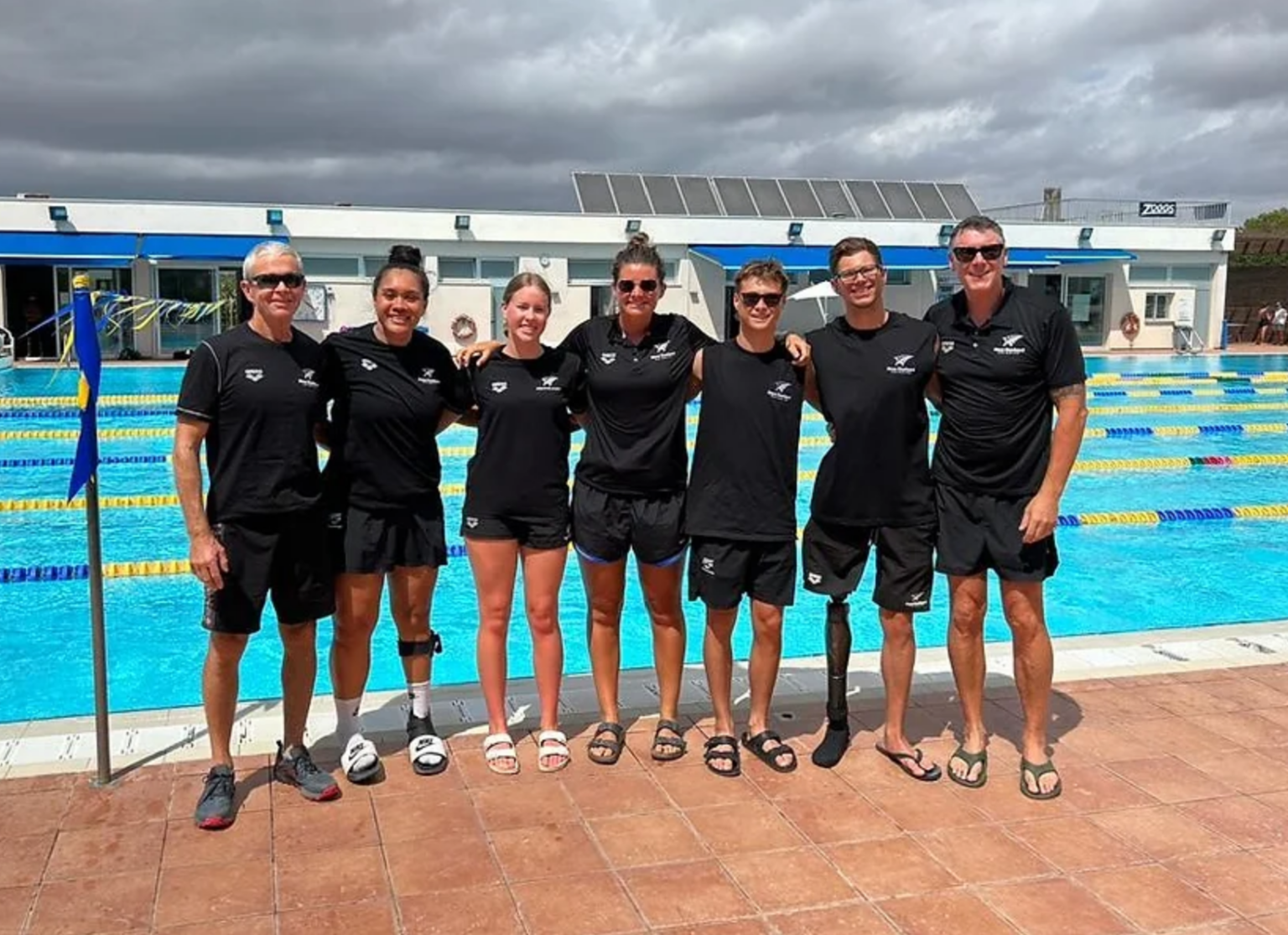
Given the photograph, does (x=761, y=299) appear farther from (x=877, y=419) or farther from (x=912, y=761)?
(x=912, y=761)

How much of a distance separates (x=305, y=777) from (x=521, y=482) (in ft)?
4.16

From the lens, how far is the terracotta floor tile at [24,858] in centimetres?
306

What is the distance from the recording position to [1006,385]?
3723mm

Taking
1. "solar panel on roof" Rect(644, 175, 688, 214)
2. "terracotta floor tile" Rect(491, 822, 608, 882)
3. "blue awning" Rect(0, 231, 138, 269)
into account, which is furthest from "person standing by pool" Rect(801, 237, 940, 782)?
"solar panel on roof" Rect(644, 175, 688, 214)

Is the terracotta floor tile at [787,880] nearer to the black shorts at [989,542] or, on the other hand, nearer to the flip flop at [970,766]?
the flip flop at [970,766]

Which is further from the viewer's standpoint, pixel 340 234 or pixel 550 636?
pixel 340 234

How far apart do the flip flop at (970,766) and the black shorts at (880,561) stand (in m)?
0.55

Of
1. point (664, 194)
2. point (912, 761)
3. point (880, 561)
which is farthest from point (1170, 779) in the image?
point (664, 194)

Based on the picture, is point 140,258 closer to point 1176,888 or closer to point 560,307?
point 560,307

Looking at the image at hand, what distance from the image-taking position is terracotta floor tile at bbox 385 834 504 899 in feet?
10.0

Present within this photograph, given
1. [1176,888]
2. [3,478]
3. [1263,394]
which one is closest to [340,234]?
[3,478]

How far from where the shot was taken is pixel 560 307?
27.2m

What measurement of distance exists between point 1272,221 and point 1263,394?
6881 centimetres

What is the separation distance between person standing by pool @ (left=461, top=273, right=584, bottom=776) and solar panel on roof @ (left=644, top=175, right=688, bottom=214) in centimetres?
2591
